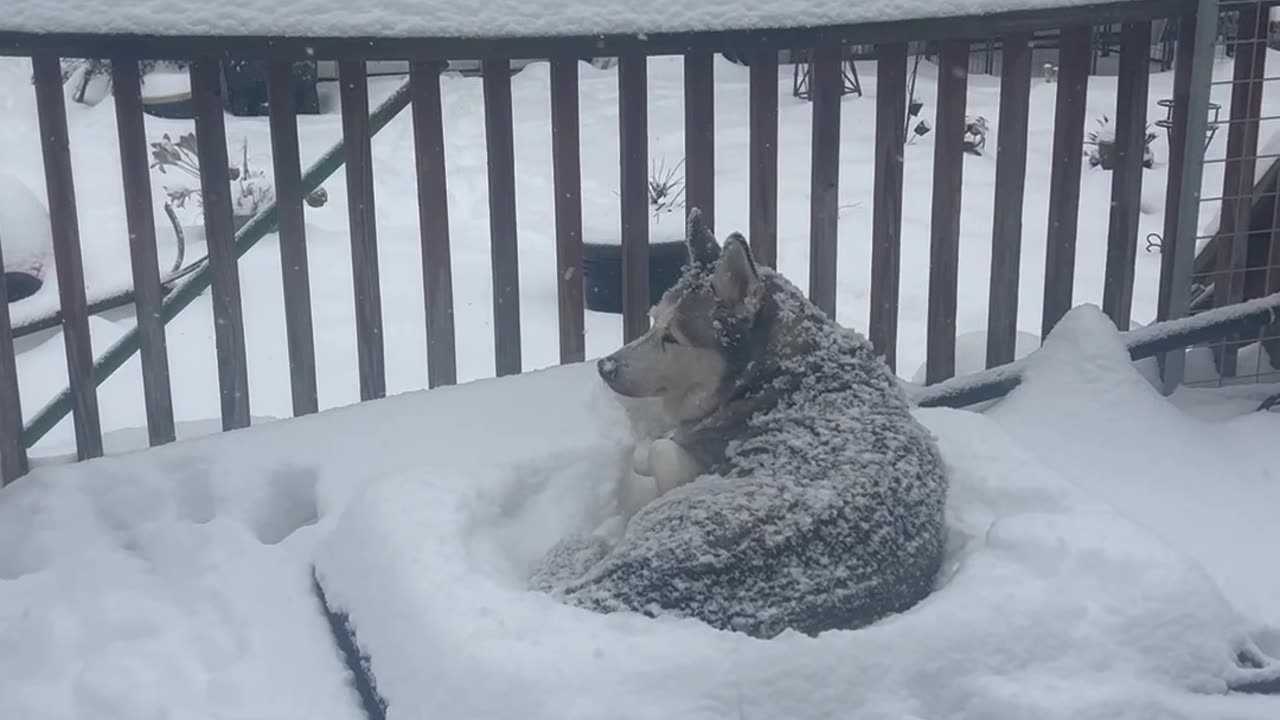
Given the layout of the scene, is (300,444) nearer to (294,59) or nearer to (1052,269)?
(294,59)

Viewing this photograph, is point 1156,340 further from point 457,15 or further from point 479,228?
point 479,228

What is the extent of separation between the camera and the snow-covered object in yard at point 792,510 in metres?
2.27

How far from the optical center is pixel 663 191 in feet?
29.3

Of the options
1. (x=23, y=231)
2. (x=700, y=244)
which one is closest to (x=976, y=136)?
(x=23, y=231)

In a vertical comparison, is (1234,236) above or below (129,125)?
below

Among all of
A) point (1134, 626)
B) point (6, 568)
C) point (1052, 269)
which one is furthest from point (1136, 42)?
point (6, 568)

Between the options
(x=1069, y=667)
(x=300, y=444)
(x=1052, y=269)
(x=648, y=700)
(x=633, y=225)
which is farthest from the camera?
(x=1052, y=269)

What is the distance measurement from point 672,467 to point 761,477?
37 centimetres

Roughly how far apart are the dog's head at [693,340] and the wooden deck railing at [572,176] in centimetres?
105

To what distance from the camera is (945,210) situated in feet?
14.2

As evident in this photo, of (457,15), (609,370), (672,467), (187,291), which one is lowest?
(672,467)

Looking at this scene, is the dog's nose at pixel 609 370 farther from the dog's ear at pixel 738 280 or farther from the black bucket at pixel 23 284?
the black bucket at pixel 23 284

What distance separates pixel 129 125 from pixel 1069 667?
2.98 metres

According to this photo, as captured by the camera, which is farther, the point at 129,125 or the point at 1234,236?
the point at 1234,236
